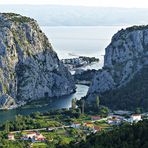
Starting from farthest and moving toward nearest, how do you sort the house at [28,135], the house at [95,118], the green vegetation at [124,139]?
1. the house at [95,118]
2. the house at [28,135]
3. the green vegetation at [124,139]

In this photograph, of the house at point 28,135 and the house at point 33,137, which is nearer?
the house at point 33,137

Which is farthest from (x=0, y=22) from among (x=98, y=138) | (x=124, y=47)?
(x=98, y=138)

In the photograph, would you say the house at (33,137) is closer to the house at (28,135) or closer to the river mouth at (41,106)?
the house at (28,135)

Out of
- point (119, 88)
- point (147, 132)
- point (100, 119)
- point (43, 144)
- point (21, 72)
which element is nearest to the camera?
point (147, 132)

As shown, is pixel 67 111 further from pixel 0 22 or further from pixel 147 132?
pixel 147 132

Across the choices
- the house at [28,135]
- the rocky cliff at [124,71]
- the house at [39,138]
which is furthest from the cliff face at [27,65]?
the house at [39,138]

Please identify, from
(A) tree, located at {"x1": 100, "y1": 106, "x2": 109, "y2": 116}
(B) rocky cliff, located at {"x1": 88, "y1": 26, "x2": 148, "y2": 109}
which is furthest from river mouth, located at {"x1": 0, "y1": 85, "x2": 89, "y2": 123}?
(A) tree, located at {"x1": 100, "y1": 106, "x2": 109, "y2": 116}
